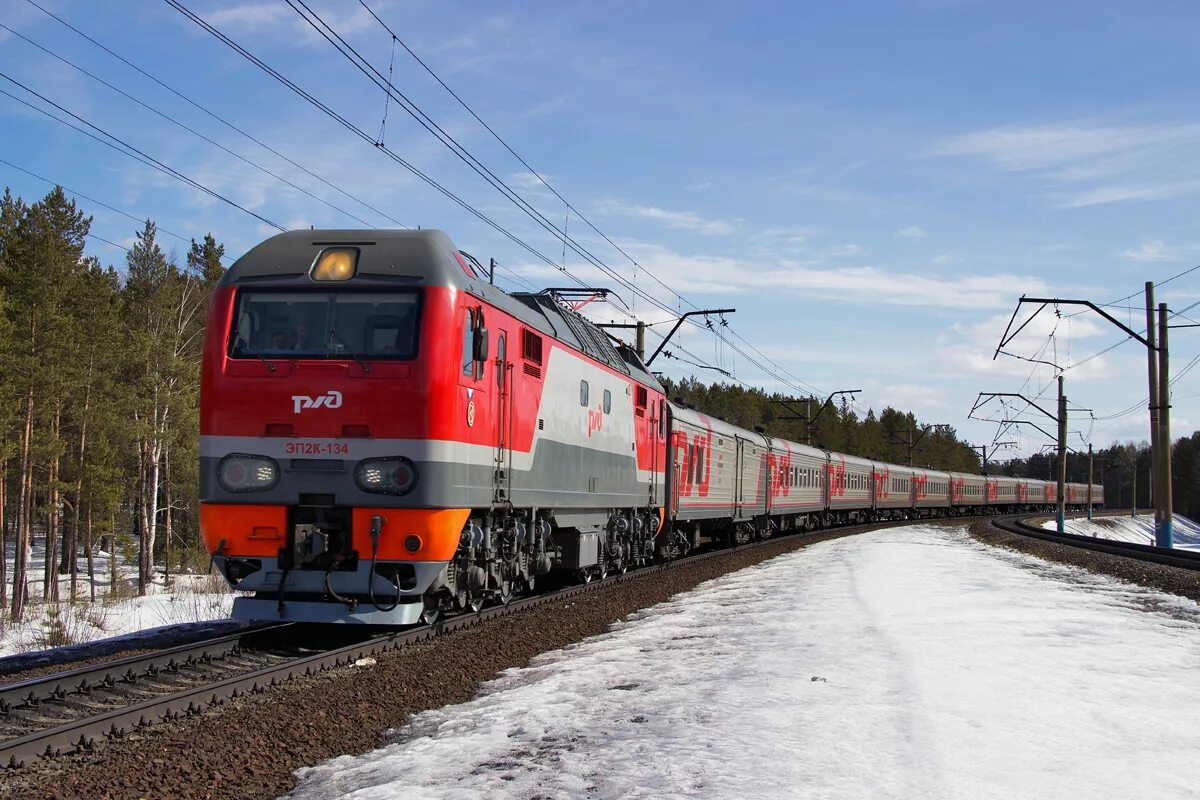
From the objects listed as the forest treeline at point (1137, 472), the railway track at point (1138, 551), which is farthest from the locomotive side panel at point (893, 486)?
the forest treeline at point (1137, 472)

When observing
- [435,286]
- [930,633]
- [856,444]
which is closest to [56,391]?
[435,286]

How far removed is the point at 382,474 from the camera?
30.6 feet

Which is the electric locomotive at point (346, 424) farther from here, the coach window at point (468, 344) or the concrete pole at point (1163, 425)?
the concrete pole at point (1163, 425)

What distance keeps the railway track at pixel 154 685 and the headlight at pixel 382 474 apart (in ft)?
4.99

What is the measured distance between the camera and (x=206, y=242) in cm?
5166

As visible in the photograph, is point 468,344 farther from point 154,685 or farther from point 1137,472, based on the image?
point 1137,472

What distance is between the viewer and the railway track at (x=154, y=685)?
6.16 metres

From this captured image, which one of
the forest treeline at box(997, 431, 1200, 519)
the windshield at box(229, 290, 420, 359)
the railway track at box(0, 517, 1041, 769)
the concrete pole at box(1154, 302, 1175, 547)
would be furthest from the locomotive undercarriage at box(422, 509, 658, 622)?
the forest treeline at box(997, 431, 1200, 519)

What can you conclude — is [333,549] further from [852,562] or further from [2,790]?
[852,562]

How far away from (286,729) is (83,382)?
94.9 feet

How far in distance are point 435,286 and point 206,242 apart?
4663 centimetres

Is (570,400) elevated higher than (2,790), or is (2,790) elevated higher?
(570,400)

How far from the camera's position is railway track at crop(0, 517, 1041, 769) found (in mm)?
6164

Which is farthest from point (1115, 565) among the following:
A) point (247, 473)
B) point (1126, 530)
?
point (1126, 530)
